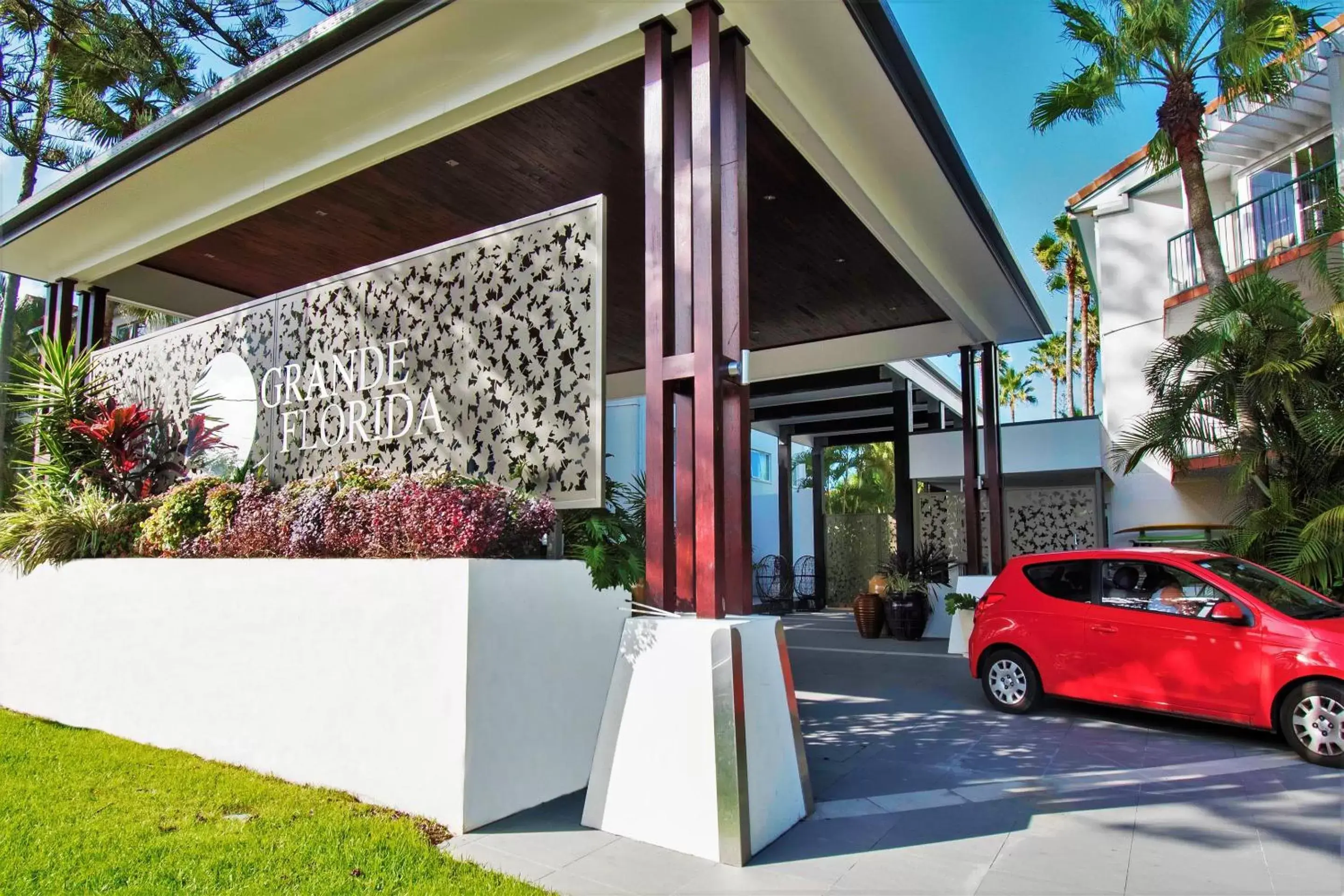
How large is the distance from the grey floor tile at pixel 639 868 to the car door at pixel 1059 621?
421cm

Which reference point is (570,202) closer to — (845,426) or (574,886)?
(574,886)

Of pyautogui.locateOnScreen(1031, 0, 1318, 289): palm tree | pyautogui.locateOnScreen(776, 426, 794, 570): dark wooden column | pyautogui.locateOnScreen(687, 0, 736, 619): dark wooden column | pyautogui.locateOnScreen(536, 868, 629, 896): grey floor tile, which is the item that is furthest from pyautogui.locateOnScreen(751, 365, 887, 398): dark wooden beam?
pyautogui.locateOnScreen(536, 868, 629, 896): grey floor tile

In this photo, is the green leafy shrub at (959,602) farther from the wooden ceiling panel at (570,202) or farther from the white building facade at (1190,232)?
the wooden ceiling panel at (570,202)

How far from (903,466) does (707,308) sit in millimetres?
11339

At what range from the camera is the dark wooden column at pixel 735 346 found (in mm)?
4641

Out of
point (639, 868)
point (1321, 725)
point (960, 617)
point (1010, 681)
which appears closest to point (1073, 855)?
point (639, 868)

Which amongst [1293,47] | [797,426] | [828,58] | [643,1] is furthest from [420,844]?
[797,426]

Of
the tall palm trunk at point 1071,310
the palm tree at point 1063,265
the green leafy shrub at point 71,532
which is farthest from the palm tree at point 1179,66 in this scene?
the tall palm trunk at point 1071,310

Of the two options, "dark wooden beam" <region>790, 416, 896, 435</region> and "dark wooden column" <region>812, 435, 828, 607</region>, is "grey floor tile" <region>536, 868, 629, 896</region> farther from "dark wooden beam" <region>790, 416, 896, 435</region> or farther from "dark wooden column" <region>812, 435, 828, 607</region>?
"dark wooden column" <region>812, 435, 828, 607</region>

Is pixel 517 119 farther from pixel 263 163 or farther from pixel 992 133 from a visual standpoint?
pixel 992 133

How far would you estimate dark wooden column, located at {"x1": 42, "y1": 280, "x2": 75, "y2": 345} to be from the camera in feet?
31.8

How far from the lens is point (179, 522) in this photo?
20.1 feet

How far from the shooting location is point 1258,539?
8.03 metres

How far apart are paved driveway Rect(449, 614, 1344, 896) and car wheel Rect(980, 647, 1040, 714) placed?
0.31 metres
